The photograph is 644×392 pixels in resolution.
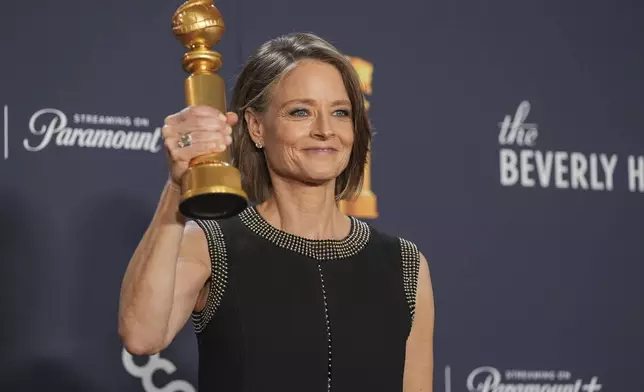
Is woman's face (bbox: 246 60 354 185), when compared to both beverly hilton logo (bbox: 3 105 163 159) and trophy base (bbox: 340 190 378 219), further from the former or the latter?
trophy base (bbox: 340 190 378 219)

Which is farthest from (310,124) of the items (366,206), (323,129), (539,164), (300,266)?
(539,164)

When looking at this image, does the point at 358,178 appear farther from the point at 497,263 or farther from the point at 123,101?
the point at 497,263

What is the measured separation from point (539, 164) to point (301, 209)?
4.53 ft

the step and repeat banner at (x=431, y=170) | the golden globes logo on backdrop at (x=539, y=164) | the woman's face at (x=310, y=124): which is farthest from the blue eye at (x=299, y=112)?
the golden globes logo on backdrop at (x=539, y=164)

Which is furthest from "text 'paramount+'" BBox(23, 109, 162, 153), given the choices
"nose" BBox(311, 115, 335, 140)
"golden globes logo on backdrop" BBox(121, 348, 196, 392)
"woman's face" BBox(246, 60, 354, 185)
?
"nose" BBox(311, 115, 335, 140)

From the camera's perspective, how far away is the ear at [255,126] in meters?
1.92

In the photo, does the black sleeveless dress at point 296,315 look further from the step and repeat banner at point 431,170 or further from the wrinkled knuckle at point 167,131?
the step and repeat banner at point 431,170

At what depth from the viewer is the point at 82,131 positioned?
2494mm

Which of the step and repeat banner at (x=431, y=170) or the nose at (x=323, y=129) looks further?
the step and repeat banner at (x=431, y=170)

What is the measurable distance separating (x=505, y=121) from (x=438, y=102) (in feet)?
0.76

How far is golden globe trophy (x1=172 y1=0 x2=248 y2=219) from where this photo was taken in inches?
50.5

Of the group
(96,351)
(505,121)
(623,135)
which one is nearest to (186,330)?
(96,351)

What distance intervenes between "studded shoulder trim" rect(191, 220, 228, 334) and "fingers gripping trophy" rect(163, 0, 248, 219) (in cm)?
41

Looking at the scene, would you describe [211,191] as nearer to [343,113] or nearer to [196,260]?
[196,260]
